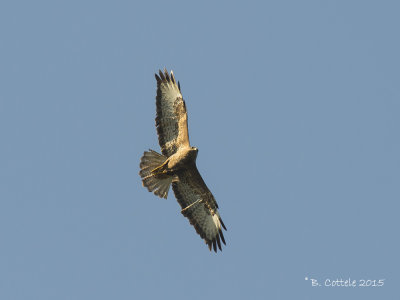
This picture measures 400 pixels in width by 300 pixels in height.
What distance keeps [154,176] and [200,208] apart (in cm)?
127

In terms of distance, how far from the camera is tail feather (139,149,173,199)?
578 inches

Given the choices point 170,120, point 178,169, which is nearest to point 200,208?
point 178,169

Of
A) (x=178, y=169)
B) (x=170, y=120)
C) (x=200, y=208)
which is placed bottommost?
(x=200, y=208)

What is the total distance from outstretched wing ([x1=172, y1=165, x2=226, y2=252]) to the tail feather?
24 centimetres

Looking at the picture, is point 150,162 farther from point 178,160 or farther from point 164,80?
point 164,80

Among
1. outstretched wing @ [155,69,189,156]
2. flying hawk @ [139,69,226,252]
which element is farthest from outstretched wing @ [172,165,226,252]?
outstretched wing @ [155,69,189,156]

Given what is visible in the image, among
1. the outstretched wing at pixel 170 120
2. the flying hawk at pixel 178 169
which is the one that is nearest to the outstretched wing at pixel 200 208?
the flying hawk at pixel 178 169

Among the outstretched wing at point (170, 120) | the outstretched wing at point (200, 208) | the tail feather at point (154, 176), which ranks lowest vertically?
the outstretched wing at point (200, 208)

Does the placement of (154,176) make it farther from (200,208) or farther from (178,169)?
(200,208)

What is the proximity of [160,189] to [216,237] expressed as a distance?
1.68 m

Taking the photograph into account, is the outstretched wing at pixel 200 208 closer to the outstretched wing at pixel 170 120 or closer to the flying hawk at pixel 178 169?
the flying hawk at pixel 178 169

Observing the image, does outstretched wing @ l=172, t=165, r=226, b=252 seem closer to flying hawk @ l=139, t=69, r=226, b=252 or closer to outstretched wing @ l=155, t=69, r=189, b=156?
flying hawk @ l=139, t=69, r=226, b=252

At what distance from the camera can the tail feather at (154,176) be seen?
1468 cm

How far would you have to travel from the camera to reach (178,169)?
14383 millimetres
